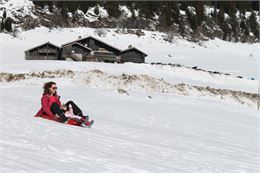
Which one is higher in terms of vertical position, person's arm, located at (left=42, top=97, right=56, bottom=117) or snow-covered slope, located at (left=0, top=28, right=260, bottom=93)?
snow-covered slope, located at (left=0, top=28, right=260, bottom=93)

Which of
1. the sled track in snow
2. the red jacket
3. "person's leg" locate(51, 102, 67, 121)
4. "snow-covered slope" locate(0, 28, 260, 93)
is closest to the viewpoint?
"person's leg" locate(51, 102, 67, 121)

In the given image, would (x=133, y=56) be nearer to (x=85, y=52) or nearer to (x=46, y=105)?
(x=85, y=52)

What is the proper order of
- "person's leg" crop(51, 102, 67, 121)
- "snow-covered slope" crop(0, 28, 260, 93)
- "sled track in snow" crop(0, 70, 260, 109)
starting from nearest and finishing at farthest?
"person's leg" crop(51, 102, 67, 121) → "sled track in snow" crop(0, 70, 260, 109) → "snow-covered slope" crop(0, 28, 260, 93)

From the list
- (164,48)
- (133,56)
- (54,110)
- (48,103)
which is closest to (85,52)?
(133,56)

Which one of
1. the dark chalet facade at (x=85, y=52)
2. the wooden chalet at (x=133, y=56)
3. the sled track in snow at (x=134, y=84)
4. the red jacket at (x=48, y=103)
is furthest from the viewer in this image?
the wooden chalet at (x=133, y=56)

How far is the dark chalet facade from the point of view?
203 ft

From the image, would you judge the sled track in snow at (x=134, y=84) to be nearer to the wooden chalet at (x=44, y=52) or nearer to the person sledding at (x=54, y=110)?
the wooden chalet at (x=44, y=52)

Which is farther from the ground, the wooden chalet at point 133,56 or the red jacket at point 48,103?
the wooden chalet at point 133,56

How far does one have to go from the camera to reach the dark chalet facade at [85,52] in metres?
61.9

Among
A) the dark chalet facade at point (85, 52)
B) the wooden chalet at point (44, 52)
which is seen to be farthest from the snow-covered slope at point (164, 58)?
the dark chalet facade at point (85, 52)

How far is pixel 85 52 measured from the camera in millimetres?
63094

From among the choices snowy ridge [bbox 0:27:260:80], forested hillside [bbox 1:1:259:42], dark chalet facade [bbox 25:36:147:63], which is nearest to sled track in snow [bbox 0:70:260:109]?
snowy ridge [bbox 0:27:260:80]

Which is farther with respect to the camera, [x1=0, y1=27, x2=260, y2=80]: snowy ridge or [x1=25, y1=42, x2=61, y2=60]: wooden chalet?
[x1=0, y1=27, x2=260, y2=80]: snowy ridge

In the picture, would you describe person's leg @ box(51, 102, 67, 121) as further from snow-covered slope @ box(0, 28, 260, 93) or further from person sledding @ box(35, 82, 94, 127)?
snow-covered slope @ box(0, 28, 260, 93)
